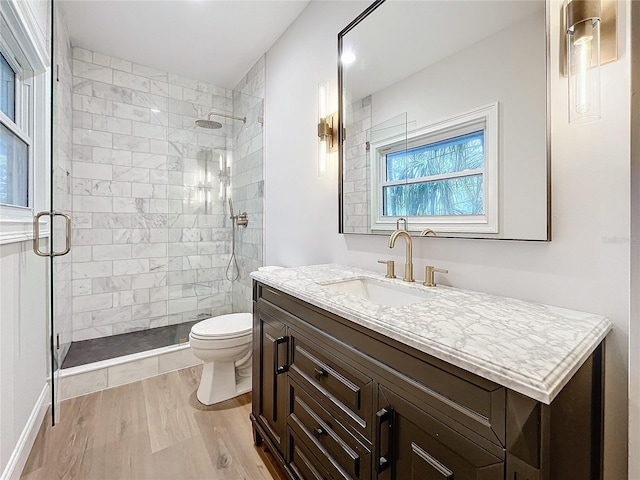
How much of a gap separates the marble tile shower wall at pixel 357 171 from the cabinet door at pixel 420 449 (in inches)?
40.4

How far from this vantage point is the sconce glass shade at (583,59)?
34.9 inches

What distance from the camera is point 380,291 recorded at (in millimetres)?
1467

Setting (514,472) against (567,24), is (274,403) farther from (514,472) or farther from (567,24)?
(567,24)

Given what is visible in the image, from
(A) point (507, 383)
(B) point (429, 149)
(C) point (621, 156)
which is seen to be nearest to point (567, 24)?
(C) point (621, 156)

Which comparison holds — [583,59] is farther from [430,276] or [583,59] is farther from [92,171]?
[92,171]

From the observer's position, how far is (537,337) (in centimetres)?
73

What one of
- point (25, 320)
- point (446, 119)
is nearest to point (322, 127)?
point (446, 119)

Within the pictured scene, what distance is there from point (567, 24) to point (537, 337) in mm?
951

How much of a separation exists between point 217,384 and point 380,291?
135 cm

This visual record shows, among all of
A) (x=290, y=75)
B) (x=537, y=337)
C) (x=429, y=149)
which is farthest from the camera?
(x=290, y=75)

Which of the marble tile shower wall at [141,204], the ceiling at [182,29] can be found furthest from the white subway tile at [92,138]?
the ceiling at [182,29]

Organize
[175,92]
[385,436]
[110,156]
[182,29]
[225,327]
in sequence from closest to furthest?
[385,436]
[225,327]
[182,29]
[110,156]
[175,92]

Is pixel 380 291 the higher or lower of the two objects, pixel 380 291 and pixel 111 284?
the higher

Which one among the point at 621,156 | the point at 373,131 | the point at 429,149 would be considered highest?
the point at 373,131
